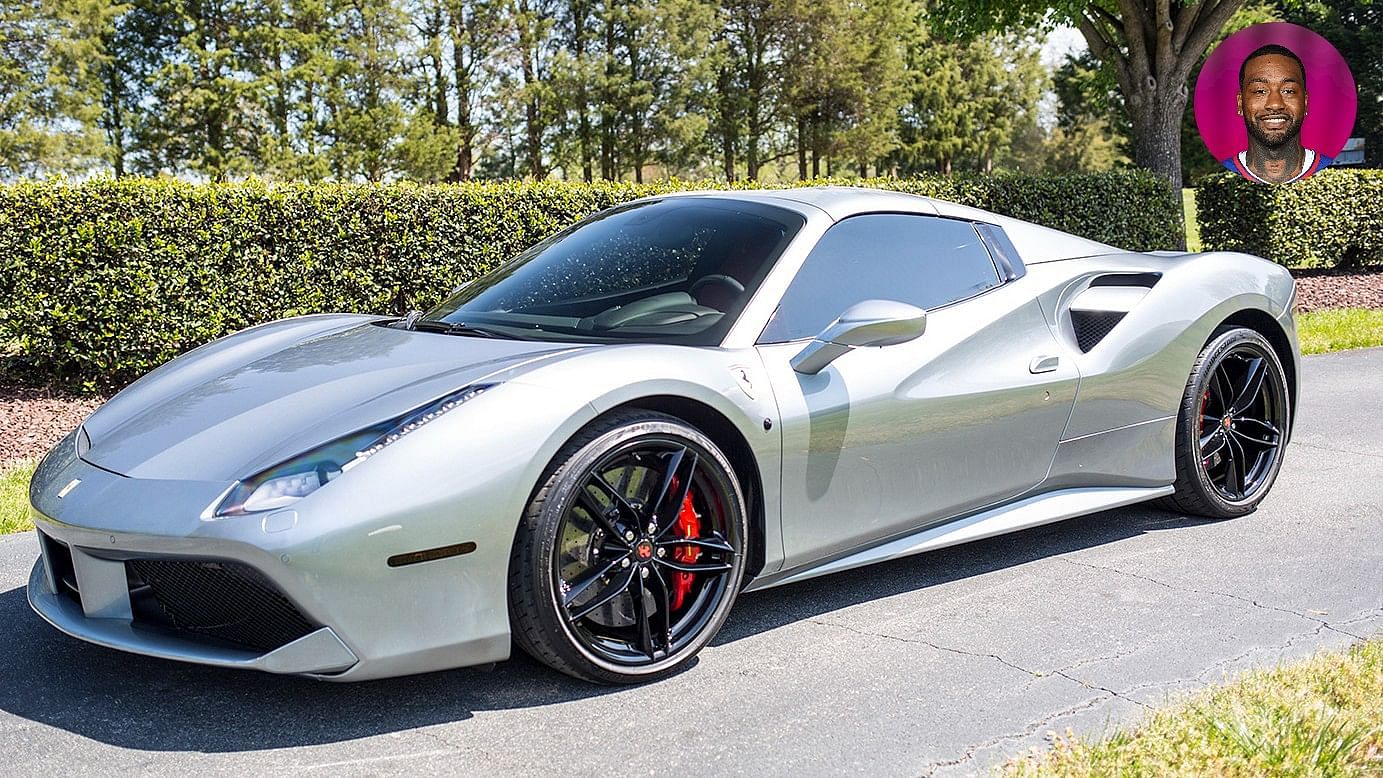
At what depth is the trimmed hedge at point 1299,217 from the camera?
1451 cm

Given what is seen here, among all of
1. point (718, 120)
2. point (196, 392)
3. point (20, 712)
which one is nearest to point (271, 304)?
point (196, 392)

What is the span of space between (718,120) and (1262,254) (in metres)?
33.9

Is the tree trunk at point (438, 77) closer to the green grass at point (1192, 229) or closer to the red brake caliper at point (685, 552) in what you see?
the green grass at point (1192, 229)

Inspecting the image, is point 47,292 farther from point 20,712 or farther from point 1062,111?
point 1062,111

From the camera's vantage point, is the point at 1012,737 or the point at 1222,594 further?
the point at 1222,594

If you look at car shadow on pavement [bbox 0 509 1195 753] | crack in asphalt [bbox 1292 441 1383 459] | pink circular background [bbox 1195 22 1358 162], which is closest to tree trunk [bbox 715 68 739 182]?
pink circular background [bbox 1195 22 1358 162]

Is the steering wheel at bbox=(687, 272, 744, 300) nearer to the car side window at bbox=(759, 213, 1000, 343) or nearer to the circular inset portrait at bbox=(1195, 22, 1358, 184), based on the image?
the car side window at bbox=(759, 213, 1000, 343)

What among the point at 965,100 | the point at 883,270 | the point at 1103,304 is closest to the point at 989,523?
the point at 883,270

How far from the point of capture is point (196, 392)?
3617mm

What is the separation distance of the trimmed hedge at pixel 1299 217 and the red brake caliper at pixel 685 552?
42.6 ft

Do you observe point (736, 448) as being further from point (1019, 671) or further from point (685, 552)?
point (1019, 671)

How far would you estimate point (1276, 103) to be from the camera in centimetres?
1498

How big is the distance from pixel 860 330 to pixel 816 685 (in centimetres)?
101

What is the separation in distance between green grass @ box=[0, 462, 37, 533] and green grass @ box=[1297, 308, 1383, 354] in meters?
8.57
